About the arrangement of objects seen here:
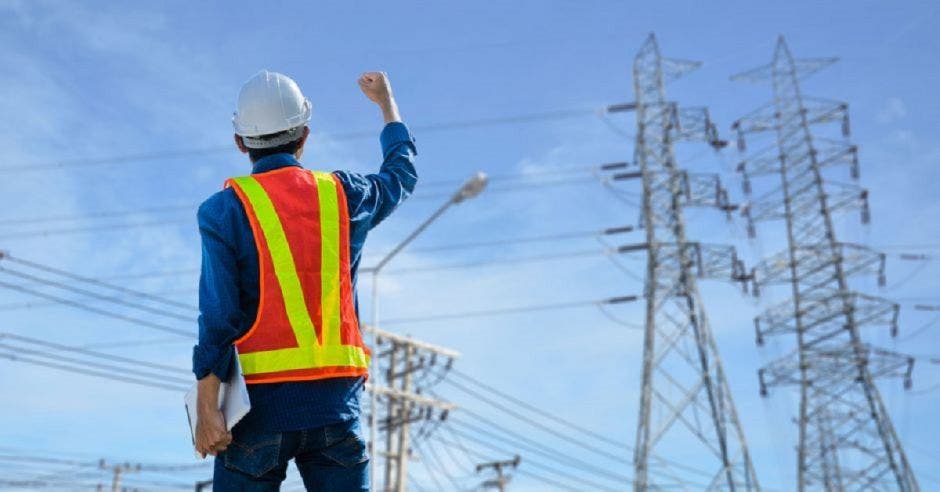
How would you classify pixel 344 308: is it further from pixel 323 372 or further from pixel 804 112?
pixel 804 112

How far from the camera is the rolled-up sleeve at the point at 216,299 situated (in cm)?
255

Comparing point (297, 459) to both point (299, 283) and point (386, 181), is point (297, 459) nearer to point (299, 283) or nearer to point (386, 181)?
point (299, 283)

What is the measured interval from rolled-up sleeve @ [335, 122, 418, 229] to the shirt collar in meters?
0.14

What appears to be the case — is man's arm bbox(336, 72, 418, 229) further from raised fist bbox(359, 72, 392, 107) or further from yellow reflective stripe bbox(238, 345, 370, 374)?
yellow reflective stripe bbox(238, 345, 370, 374)

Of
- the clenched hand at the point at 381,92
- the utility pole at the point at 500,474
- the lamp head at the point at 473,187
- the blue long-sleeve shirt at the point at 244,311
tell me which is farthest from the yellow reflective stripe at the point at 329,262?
the utility pole at the point at 500,474

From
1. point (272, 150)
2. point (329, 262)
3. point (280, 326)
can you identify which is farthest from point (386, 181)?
point (280, 326)

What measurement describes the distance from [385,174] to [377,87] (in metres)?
0.41

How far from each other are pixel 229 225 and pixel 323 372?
1.57 ft

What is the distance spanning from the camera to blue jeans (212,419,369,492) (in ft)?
8.54

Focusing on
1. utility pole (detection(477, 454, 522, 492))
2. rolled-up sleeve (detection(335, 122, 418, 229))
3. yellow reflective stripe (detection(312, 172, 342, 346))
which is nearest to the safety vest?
yellow reflective stripe (detection(312, 172, 342, 346))

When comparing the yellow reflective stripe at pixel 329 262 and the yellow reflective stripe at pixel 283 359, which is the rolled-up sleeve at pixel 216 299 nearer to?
the yellow reflective stripe at pixel 283 359

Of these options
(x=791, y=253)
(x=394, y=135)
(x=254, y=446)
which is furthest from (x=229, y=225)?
(x=791, y=253)

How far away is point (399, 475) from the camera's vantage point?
84.0 ft

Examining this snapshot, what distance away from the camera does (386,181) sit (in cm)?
315
